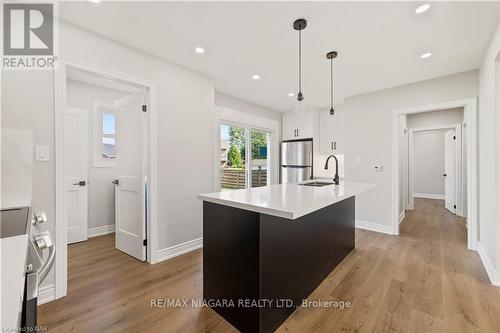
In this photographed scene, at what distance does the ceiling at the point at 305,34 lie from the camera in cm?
180

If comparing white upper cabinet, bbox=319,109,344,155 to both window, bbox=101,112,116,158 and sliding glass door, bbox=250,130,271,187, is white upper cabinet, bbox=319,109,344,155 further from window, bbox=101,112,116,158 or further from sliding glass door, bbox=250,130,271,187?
window, bbox=101,112,116,158

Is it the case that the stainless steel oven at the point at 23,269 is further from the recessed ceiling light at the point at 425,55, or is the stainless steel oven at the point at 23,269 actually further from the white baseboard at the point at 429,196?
the white baseboard at the point at 429,196

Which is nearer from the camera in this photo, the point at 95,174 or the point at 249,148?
the point at 95,174

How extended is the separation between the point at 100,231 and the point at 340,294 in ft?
12.2

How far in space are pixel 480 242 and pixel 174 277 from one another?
12.6 feet

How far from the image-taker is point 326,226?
2.27 meters

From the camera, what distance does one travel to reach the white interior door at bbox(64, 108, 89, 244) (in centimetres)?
321

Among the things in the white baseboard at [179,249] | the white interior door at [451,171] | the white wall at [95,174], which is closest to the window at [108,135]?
the white wall at [95,174]

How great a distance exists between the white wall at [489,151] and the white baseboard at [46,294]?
4163 mm

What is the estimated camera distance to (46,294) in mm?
1853

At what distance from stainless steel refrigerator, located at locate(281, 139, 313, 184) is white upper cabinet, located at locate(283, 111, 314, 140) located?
164mm

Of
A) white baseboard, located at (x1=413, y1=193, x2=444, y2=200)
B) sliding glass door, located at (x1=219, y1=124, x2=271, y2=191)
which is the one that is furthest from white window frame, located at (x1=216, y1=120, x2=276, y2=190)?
white baseboard, located at (x1=413, y1=193, x2=444, y2=200)

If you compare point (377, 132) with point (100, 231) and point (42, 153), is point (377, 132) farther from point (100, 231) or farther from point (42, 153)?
point (100, 231)

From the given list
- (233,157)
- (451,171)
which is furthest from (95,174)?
(451,171)
